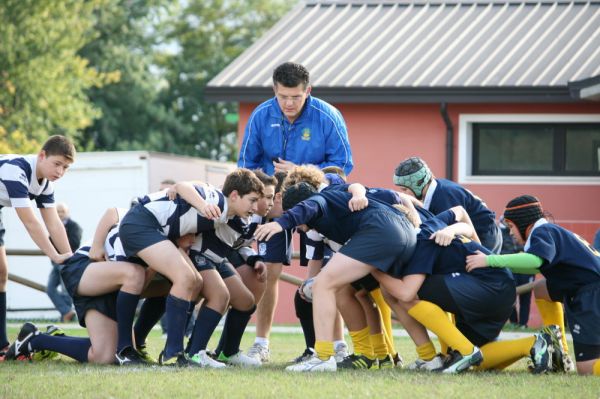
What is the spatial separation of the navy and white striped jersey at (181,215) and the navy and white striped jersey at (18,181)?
3.79ft

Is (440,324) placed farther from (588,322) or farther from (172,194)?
(172,194)

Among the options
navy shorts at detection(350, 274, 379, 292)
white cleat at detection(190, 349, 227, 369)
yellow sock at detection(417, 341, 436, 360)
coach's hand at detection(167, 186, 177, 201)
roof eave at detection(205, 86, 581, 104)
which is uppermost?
roof eave at detection(205, 86, 581, 104)

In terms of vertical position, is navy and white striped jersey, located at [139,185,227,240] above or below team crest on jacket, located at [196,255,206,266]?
above

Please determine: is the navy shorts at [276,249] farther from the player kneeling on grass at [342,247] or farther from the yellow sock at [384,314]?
the player kneeling on grass at [342,247]

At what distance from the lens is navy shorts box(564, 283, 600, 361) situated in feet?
27.4

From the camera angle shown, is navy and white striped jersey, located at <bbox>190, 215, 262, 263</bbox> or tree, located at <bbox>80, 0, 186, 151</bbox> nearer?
navy and white striped jersey, located at <bbox>190, 215, 262, 263</bbox>

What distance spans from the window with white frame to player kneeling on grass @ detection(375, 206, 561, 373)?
9.89 meters

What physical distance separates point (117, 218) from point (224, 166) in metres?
14.1

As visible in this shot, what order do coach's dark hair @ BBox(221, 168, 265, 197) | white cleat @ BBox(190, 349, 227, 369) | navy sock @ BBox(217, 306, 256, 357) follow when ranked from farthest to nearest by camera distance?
navy sock @ BBox(217, 306, 256, 357) < coach's dark hair @ BBox(221, 168, 265, 197) < white cleat @ BBox(190, 349, 227, 369)

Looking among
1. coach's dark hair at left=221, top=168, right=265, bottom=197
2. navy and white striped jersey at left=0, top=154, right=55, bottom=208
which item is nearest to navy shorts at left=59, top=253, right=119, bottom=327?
navy and white striped jersey at left=0, top=154, right=55, bottom=208

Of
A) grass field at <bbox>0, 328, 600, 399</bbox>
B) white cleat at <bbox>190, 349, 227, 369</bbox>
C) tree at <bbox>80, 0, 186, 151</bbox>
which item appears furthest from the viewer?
tree at <bbox>80, 0, 186, 151</bbox>

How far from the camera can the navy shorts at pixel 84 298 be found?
29.9 feet

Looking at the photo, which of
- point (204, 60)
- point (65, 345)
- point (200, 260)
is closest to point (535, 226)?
point (200, 260)

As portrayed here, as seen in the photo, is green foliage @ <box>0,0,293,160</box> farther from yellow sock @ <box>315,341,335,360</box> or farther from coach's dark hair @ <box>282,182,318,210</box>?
yellow sock @ <box>315,341,335,360</box>
